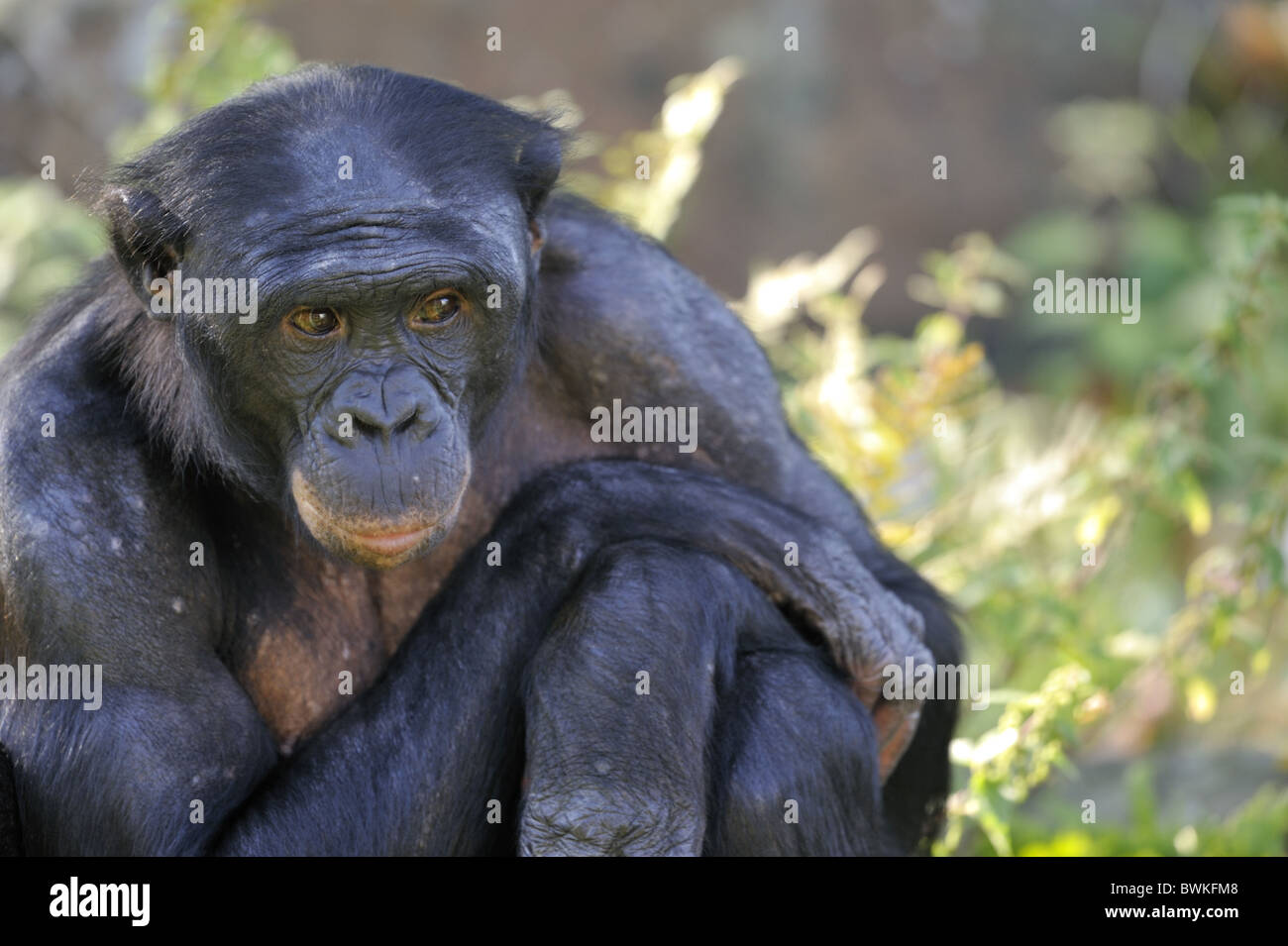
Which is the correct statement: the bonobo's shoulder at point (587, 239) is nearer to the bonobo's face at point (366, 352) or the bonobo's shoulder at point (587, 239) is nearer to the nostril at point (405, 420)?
the bonobo's face at point (366, 352)

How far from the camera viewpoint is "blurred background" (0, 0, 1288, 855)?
661 cm

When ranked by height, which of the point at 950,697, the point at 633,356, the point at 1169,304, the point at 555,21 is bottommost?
the point at 950,697

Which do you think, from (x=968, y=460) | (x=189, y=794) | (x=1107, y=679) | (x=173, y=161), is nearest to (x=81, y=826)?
(x=189, y=794)

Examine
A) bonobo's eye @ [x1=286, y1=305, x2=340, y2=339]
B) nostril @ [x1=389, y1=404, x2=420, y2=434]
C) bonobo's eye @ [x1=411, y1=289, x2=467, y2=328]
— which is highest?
bonobo's eye @ [x1=411, y1=289, x2=467, y2=328]

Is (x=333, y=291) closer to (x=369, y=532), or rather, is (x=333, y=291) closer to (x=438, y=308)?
(x=438, y=308)

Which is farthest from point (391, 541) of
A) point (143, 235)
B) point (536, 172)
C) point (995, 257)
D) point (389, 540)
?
point (995, 257)

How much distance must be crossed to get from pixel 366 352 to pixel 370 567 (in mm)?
597

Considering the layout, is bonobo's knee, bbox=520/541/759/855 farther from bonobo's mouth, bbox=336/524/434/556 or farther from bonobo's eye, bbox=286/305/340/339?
bonobo's eye, bbox=286/305/340/339

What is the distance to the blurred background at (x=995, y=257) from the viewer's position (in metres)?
6.61

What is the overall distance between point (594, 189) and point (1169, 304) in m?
6.60

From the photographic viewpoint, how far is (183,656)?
173 inches

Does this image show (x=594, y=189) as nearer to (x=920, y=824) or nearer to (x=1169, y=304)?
(x=920, y=824)

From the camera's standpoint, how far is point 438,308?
4402 mm

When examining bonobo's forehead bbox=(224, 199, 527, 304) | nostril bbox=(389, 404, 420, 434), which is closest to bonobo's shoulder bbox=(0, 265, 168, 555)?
bonobo's forehead bbox=(224, 199, 527, 304)
